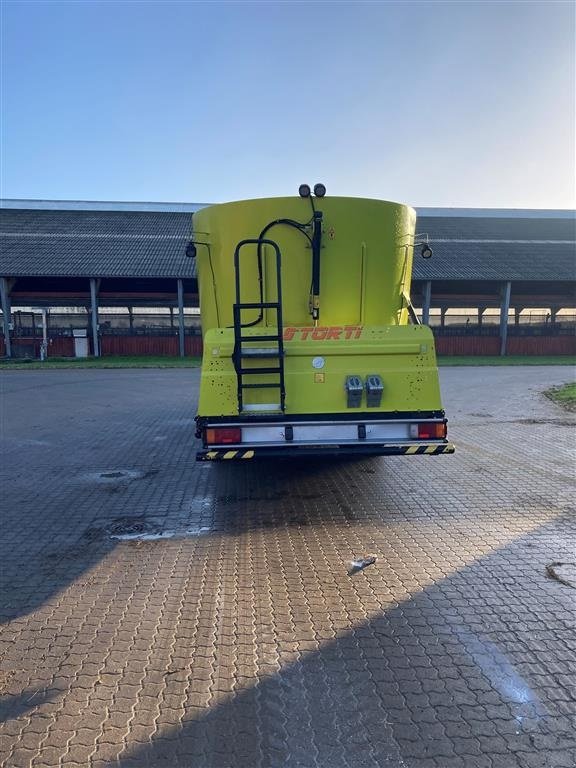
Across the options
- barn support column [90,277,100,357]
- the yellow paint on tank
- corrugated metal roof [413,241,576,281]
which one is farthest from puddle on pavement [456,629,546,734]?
barn support column [90,277,100,357]

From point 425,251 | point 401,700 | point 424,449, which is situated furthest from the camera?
point 425,251

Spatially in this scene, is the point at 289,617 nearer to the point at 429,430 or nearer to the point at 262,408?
the point at 262,408

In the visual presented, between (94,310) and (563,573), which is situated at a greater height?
(94,310)

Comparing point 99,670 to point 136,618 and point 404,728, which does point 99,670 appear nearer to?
point 136,618

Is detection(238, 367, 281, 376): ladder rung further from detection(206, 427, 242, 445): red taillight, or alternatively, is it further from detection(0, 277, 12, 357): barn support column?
detection(0, 277, 12, 357): barn support column

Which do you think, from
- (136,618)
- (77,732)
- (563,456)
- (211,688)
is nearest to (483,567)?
(211,688)

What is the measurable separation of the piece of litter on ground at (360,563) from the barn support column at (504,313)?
24.7 metres

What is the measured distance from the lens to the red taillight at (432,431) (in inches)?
176

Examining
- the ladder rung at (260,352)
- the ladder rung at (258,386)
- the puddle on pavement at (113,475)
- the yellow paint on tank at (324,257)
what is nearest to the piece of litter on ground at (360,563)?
the ladder rung at (258,386)

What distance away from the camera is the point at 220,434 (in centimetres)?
436

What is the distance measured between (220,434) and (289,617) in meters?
1.74

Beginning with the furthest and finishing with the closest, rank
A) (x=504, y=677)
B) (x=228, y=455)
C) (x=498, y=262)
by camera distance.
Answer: (x=498, y=262) < (x=228, y=455) < (x=504, y=677)

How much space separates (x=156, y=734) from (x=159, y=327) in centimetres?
2481

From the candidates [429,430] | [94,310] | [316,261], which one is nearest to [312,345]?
[316,261]
